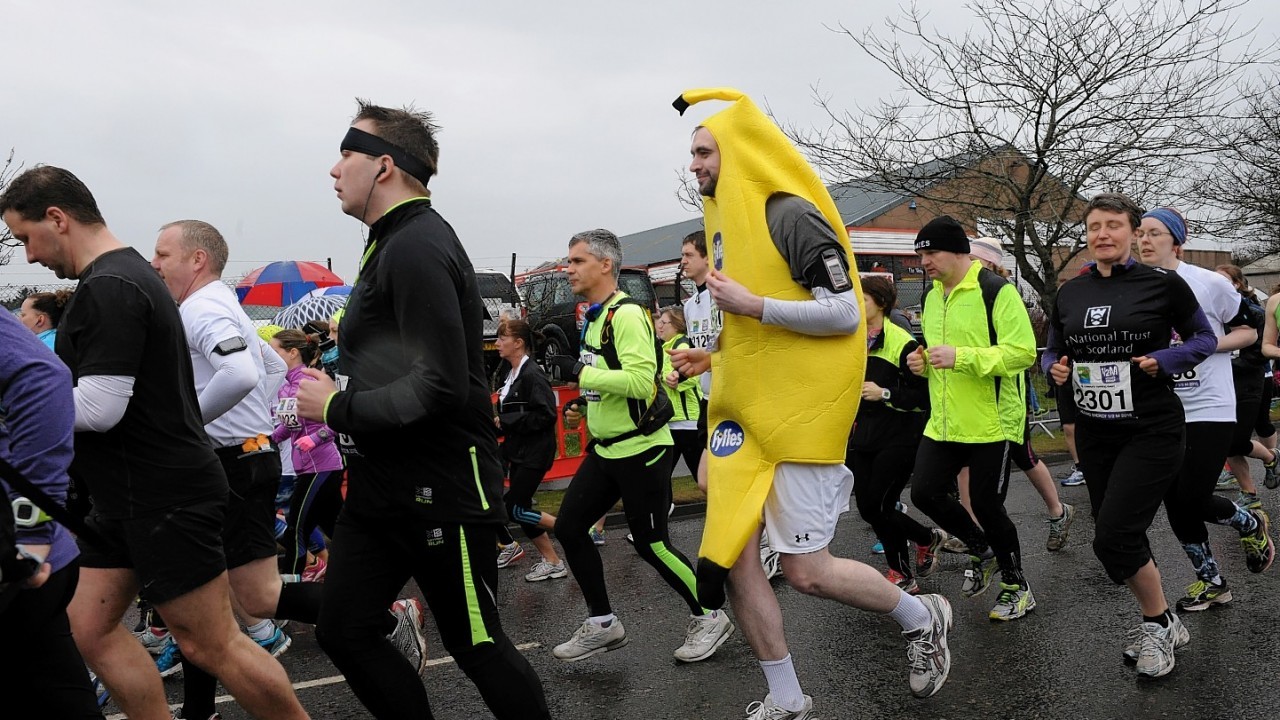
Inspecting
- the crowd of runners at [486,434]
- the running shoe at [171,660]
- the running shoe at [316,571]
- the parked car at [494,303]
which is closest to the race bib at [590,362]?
the crowd of runners at [486,434]

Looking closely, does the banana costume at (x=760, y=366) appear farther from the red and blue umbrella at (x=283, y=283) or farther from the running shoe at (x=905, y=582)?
the red and blue umbrella at (x=283, y=283)

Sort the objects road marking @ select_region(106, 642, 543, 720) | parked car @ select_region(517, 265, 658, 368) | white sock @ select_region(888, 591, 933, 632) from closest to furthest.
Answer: white sock @ select_region(888, 591, 933, 632)
road marking @ select_region(106, 642, 543, 720)
parked car @ select_region(517, 265, 658, 368)

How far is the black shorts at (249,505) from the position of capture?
425 cm

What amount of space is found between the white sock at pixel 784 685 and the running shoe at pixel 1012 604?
6.70 feet

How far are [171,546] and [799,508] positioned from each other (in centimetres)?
205

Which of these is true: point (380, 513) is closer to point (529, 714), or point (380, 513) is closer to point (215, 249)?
point (529, 714)

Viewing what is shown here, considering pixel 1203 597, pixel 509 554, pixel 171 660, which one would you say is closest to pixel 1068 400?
pixel 1203 597

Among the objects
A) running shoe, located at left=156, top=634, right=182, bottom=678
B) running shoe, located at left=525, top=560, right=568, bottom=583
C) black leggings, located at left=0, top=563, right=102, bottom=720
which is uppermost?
black leggings, located at left=0, top=563, right=102, bottom=720

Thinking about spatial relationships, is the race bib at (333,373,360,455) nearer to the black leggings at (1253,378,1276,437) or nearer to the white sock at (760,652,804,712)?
the white sock at (760,652,804,712)

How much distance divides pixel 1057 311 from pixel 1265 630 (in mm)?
1796

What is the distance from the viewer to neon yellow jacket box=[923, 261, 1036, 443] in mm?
5418

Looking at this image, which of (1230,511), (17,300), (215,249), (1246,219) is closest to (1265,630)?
(1230,511)

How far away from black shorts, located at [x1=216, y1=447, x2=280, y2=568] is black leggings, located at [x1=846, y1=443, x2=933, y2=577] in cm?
326

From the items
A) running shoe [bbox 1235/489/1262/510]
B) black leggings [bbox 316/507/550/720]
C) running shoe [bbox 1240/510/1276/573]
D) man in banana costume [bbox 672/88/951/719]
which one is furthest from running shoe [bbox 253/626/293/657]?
running shoe [bbox 1235/489/1262/510]
